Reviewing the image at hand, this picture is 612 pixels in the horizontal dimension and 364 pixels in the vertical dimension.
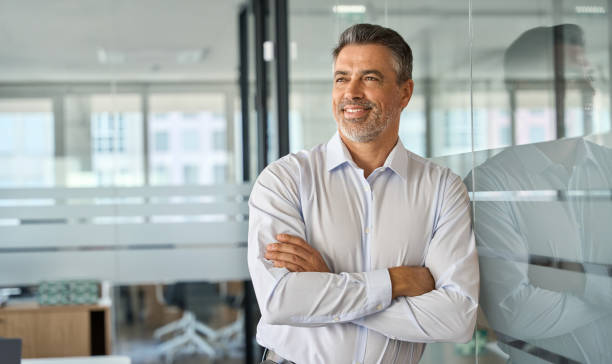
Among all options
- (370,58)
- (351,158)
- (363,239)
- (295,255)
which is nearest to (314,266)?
(295,255)

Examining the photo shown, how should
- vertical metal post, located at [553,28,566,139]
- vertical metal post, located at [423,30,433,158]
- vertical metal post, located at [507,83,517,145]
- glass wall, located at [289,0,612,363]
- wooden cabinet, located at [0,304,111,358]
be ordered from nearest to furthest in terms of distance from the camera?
1. glass wall, located at [289,0,612,363]
2. vertical metal post, located at [553,28,566,139]
3. vertical metal post, located at [507,83,517,145]
4. vertical metal post, located at [423,30,433,158]
5. wooden cabinet, located at [0,304,111,358]

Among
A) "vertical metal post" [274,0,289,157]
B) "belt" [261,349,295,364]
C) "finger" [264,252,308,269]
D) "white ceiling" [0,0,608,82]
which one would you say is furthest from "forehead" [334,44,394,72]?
"vertical metal post" [274,0,289,157]

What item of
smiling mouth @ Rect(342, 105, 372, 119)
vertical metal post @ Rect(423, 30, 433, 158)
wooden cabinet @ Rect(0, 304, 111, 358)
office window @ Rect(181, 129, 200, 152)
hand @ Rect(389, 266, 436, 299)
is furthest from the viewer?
office window @ Rect(181, 129, 200, 152)

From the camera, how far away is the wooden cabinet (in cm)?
446

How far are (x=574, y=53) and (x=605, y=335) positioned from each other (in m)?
0.57

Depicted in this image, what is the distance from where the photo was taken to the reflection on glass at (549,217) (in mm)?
1424

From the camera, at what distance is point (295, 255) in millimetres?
1925

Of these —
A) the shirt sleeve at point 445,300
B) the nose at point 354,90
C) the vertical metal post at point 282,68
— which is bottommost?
the shirt sleeve at point 445,300

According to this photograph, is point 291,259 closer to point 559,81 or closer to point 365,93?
point 365,93

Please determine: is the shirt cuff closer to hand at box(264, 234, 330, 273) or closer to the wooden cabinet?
hand at box(264, 234, 330, 273)

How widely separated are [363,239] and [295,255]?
0.22 metres

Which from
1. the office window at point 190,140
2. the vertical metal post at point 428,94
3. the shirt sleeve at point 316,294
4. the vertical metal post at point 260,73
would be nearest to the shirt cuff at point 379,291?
the shirt sleeve at point 316,294

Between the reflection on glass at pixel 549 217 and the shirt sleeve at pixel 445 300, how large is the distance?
11 cm

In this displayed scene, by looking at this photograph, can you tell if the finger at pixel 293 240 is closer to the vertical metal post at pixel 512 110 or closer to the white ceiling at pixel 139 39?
the vertical metal post at pixel 512 110
